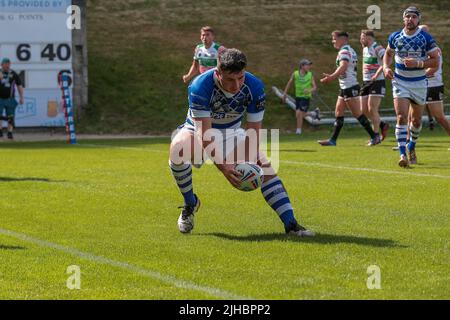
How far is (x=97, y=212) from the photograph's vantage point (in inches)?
455

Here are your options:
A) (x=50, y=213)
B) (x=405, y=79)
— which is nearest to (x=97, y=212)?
(x=50, y=213)

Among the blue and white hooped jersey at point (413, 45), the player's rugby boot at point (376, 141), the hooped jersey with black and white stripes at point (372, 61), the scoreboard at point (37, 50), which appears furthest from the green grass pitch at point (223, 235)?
the scoreboard at point (37, 50)

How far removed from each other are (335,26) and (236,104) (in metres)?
28.6

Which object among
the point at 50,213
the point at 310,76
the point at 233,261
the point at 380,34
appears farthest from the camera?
the point at 380,34

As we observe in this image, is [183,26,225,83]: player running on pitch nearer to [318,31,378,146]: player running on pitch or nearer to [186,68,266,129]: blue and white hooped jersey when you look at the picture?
[318,31,378,146]: player running on pitch

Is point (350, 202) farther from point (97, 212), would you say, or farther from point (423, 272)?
point (423, 272)

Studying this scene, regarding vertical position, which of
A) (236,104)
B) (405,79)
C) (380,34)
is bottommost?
(380,34)

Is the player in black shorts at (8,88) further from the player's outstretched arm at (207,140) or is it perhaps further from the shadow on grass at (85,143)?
the player's outstretched arm at (207,140)

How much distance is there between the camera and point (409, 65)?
627 inches

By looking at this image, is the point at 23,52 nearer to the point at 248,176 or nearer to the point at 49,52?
the point at 49,52

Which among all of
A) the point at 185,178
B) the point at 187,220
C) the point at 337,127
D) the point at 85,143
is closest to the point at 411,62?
the point at 337,127

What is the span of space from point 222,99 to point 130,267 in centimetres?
→ 209

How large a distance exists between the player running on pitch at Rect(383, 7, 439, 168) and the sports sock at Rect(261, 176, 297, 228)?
669 centimetres

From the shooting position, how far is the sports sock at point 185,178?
33.1 feet
